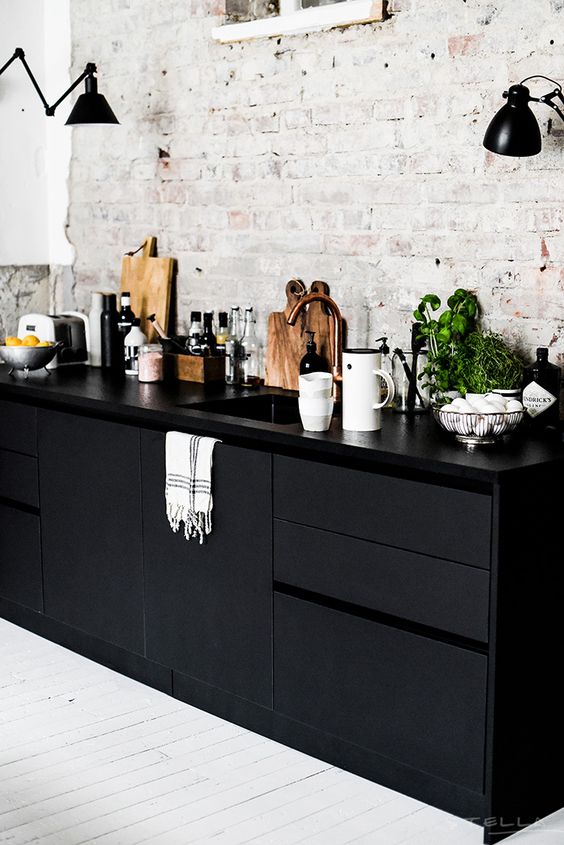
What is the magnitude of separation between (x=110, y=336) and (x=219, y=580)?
1362 millimetres

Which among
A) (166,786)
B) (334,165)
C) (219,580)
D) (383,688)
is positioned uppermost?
(334,165)

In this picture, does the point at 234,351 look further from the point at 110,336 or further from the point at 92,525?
the point at 92,525

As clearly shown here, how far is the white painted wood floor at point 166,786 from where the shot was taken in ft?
8.91

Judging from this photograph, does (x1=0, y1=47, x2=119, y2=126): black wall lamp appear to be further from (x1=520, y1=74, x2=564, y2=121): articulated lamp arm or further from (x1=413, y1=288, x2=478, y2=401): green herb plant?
(x1=520, y1=74, x2=564, y2=121): articulated lamp arm

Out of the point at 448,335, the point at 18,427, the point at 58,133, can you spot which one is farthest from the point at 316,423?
the point at 58,133

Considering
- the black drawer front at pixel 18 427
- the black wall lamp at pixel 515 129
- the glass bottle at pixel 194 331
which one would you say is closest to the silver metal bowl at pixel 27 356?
the black drawer front at pixel 18 427

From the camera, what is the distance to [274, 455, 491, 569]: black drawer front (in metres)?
2.60

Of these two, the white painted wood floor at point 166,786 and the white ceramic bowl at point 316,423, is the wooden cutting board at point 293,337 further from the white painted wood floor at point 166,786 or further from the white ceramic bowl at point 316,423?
the white painted wood floor at point 166,786

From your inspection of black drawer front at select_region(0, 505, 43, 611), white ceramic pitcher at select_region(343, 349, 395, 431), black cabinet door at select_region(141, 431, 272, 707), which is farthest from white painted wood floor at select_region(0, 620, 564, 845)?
white ceramic pitcher at select_region(343, 349, 395, 431)

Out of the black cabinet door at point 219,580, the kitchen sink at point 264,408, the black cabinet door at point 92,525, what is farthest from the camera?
Result: the kitchen sink at point 264,408

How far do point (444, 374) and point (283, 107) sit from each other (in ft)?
4.00

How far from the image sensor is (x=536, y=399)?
3.04 meters

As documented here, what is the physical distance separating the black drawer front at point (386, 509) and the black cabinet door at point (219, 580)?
0.37 ft

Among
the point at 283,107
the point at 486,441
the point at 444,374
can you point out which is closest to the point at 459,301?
the point at 444,374
